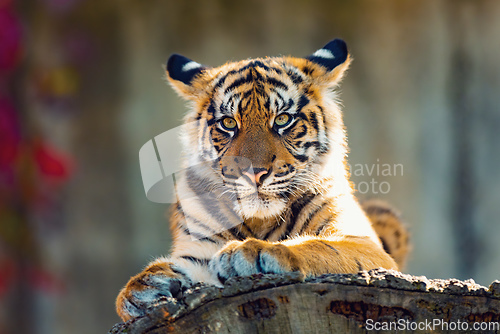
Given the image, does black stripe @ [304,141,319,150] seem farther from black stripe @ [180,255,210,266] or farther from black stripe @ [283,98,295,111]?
black stripe @ [180,255,210,266]

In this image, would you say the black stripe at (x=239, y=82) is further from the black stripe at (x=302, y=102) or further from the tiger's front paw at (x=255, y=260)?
the tiger's front paw at (x=255, y=260)

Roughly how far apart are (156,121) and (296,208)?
288cm

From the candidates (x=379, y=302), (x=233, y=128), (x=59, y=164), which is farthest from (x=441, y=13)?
(x=379, y=302)

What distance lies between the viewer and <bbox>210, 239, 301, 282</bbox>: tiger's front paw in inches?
74.0

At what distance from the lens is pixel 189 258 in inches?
104

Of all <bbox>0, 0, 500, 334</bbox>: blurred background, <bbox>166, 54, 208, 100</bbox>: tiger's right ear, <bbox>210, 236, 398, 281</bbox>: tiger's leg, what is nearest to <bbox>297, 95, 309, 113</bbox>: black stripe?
<bbox>166, 54, 208, 100</bbox>: tiger's right ear

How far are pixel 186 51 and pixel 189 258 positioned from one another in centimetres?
306

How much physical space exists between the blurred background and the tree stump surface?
3.45m

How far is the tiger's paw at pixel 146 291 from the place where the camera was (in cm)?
213

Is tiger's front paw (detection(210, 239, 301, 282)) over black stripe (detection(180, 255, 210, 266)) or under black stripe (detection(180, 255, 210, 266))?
under

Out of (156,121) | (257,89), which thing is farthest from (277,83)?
(156,121)

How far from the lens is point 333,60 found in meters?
3.00

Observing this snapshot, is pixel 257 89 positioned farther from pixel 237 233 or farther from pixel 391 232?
pixel 391 232

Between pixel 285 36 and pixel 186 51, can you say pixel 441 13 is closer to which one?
pixel 285 36
